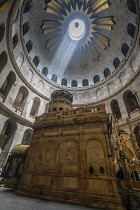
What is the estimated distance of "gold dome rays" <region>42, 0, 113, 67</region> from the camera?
76.3 feet

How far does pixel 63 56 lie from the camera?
3030 centimetres

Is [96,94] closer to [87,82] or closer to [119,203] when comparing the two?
[87,82]

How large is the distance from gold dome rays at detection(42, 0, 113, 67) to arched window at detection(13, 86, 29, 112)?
1475cm

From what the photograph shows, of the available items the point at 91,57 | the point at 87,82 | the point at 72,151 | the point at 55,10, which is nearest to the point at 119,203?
the point at 72,151

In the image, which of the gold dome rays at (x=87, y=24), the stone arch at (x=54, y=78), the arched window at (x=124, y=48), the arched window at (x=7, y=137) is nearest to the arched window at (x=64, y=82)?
the stone arch at (x=54, y=78)

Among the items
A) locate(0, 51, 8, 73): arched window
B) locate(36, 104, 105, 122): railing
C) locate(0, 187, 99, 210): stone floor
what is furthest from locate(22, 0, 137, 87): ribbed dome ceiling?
locate(0, 187, 99, 210): stone floor

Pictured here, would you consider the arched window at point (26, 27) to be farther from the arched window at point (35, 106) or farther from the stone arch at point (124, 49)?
the stone arch at point (124, 49)

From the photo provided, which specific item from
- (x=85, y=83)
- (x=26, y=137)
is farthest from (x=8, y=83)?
(x=85, y=83)

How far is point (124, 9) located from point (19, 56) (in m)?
21.1

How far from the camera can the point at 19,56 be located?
18.8 m

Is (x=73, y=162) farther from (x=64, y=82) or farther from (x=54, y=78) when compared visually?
(x=64, y=82)

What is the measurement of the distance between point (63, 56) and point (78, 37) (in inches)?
275

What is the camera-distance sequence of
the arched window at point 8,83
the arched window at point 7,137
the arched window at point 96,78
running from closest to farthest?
the arched window at point 7,137 < the arched window at point 8,83 < the arched window at point 96,78

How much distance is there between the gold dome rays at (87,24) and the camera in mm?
23250
